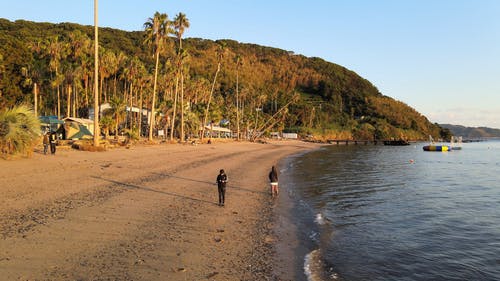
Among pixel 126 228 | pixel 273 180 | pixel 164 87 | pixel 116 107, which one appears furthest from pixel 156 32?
pixel 126 228

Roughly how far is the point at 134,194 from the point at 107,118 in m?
35.9

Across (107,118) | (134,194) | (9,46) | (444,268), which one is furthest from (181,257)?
(9,46)

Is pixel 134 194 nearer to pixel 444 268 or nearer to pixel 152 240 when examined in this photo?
pixel 152 240

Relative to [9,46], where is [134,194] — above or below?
below

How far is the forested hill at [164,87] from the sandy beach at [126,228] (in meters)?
30.4

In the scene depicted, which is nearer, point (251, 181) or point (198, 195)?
point (198, 195)

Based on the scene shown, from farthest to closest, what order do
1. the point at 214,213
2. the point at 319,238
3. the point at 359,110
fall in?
1. the point at 359,110
2. the point at 214,213
3. the point at 319,238

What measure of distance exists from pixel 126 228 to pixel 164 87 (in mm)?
66540

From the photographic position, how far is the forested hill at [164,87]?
1890 inches

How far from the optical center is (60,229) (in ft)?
29.3

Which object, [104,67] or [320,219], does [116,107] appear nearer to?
[104,67]

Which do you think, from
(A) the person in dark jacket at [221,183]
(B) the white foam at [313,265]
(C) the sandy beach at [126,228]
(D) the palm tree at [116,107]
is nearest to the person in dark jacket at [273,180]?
(C) the sandy beach at [126,228]

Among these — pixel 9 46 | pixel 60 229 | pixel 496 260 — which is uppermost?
pixel 9 46

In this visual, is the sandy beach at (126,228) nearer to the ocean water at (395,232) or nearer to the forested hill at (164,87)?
the ocean water at (395,232)
